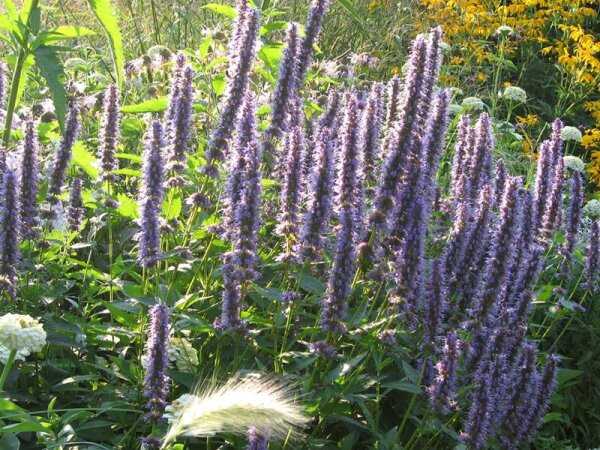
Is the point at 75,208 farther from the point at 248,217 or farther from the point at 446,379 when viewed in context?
the point at 446,379

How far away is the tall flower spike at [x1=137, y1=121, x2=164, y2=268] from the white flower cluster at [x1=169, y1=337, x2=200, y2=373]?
11.1 inches

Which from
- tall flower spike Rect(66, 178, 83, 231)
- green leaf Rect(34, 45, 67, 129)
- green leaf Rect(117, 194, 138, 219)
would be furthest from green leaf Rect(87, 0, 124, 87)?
tall flower spike Rect(66, 178, 83, 231)

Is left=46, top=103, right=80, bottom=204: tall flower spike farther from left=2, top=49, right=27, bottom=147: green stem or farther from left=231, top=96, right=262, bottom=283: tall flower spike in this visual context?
left=231, top=96, right=262, bottom=283: tall flower spike

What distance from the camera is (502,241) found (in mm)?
2887

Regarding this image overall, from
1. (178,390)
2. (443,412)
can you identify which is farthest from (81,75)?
(443,412)

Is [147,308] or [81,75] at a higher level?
[81,75]

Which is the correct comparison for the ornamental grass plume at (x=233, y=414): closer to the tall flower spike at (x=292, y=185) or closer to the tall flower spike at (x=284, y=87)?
the tall flower spike at (x=292, y=185)

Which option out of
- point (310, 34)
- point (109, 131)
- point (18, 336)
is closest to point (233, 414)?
point (18, 336)

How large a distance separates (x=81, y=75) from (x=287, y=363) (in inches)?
144

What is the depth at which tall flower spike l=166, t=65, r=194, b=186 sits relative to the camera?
3023mm

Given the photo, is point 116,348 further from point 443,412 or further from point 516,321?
point 516,321

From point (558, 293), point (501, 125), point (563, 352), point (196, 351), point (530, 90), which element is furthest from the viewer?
point (530, 90)

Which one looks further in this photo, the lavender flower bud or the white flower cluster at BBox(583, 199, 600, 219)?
the white flower cluster at BBox(583, 199, 600, 219)

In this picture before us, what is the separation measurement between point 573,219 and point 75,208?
2066 mm
